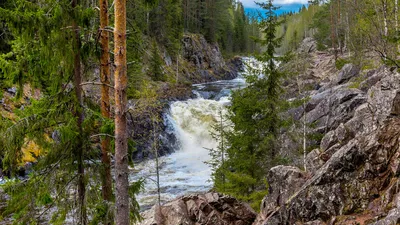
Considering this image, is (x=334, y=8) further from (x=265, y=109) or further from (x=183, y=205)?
(x=183, y=205)

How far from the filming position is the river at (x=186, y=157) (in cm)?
1906

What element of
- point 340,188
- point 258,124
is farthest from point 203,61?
point 340,188

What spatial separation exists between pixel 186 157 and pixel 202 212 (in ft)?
49.9

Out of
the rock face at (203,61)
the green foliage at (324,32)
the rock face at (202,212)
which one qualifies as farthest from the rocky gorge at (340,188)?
the green foliage at (324,32)

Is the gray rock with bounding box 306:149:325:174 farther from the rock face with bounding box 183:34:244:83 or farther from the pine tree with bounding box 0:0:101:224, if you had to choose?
the rock face with bounding box 183:34:244:83

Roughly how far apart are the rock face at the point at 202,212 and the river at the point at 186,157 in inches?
226

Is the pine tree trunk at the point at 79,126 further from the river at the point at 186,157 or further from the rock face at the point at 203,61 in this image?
the rock face at the point at 203,61

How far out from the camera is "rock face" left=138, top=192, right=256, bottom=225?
10.6 meters

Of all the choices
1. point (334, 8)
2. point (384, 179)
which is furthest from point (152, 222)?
point (334, 8)

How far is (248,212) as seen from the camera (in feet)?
38.1

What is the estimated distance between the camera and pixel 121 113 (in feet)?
17.7

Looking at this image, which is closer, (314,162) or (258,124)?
(314,162)

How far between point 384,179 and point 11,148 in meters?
8.71

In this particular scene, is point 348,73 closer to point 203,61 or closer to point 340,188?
point 340,188
